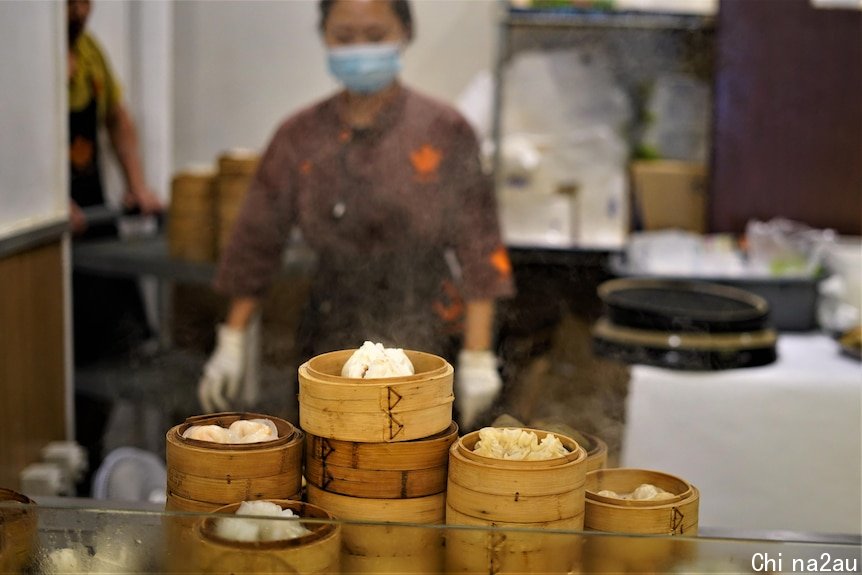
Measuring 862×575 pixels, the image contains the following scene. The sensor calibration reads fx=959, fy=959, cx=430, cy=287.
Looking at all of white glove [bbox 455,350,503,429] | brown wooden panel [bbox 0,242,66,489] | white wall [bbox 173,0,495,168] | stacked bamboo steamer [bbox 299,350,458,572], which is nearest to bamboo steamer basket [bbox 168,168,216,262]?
brown wooden panel [bbox 0,242,66,489]

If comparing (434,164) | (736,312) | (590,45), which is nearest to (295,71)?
(590,45)

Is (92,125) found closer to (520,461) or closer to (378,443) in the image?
(378,443)

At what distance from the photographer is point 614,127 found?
12.4 ft

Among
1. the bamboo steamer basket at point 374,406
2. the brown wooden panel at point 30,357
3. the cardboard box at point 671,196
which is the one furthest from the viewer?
the cardboard box at point 671,196

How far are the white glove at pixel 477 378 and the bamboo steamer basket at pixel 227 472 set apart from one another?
1178 millimetres

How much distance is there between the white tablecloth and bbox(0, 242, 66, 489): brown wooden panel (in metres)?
1.56

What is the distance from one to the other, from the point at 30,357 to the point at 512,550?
203 centimetres

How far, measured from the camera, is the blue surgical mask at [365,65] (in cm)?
250

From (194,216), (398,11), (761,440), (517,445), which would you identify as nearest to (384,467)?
(517,445)

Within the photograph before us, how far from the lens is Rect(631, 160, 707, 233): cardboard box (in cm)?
360

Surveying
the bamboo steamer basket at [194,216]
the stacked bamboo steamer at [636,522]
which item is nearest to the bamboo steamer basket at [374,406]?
the stacked bamboo steamer at [636,522]

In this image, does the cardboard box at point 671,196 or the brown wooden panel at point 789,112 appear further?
the cardboard box at point 671,196

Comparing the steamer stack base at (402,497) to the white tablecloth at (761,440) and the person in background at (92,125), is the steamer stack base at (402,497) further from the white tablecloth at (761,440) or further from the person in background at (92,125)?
the person in background at (92,125)

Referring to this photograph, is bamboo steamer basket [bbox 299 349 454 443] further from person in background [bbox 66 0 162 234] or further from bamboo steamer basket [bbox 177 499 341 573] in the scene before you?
person in background [bbox 66 0 162 234]
